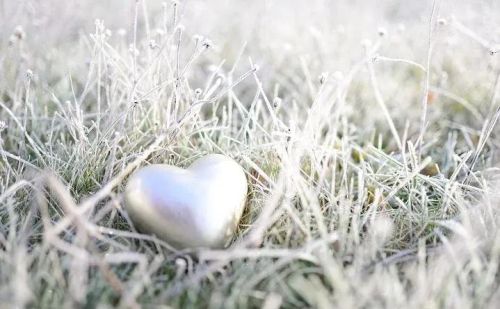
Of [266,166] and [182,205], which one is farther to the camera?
[266,166]

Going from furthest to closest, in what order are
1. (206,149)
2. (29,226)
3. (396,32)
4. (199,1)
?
(199,1) < (396,32) < (206,149) < (29,226)

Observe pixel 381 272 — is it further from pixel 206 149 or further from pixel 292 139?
pixel 206 149

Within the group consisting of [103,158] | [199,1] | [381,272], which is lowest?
[381,272]

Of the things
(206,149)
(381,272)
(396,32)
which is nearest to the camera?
(381,272)

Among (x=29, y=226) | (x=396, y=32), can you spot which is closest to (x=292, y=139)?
(x=29, y=226)
